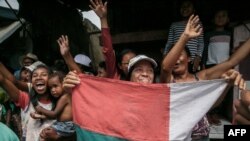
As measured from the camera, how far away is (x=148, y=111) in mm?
3477

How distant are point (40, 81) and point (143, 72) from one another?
1.31m

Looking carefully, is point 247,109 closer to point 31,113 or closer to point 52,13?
point 31,113

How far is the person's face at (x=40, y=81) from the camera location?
4.42m

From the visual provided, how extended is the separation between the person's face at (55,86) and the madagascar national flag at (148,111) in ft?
3.02

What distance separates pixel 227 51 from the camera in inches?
237

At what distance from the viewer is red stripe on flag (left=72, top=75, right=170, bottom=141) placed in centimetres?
345

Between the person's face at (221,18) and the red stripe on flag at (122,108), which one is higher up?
the person's face at (221,18)

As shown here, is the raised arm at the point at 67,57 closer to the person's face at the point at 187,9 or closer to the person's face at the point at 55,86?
the person's face at the point at 55,86

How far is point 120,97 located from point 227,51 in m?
2.89

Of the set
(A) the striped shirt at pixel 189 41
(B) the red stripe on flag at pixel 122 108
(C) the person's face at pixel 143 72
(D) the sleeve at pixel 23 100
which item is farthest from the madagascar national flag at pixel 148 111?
(A) the striped shirt at pixel 189 41

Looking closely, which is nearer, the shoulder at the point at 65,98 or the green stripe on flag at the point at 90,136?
the green stripe on flag at the point at 90,136

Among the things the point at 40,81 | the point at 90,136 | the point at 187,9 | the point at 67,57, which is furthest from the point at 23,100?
the point at 187,9

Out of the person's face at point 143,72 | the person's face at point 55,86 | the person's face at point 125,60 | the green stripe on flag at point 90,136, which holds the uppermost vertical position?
the person's face at point 125,60

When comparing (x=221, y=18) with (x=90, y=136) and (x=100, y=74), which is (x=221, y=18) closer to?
(x=100, y=74)
